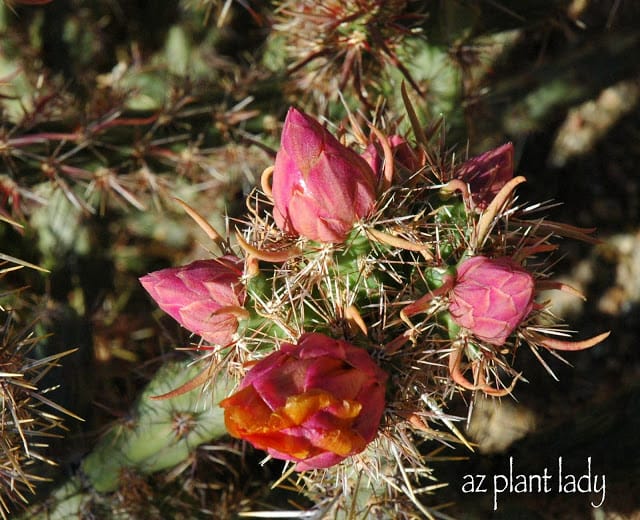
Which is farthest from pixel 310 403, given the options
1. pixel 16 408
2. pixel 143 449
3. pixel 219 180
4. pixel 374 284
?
pixel 219 180

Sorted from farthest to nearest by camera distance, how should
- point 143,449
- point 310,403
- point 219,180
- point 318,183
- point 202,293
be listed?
point 219,180 < point 143,449 < point 202,293 < point 318,183 < point 310,403

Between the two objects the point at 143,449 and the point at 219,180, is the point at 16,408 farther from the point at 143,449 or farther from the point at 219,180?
the point at 219,180

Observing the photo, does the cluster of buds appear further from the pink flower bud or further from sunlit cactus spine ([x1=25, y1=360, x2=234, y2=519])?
sunlit cactus spine ([x1=25, y1=360, x2=234, y2=519])

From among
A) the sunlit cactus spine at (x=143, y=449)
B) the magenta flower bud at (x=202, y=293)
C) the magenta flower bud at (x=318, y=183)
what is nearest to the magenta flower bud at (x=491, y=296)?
the magenta flower bud at (x=318, y=183)

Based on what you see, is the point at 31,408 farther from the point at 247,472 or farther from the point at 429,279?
the point at 429,279

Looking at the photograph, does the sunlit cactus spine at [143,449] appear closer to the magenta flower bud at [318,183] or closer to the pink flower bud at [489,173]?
the magenta flower bud at [318,183]

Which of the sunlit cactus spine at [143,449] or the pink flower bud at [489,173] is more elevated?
the pink flower bud at [489,173]
